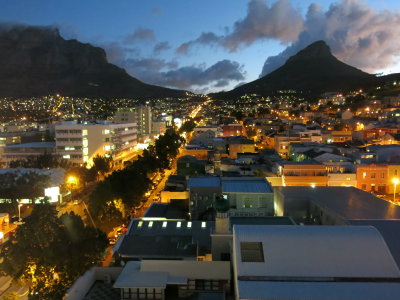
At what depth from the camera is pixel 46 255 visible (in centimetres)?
1416

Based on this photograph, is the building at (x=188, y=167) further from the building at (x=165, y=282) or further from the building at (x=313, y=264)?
the building at (x=313, y=264)

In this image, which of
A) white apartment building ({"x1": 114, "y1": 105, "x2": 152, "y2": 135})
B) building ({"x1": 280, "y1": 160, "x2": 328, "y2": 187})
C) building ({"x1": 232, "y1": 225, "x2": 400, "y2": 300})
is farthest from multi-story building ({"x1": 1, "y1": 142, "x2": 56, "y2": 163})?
building ({"x1": 232, "y1": 225, "x2": 400, "y2": 300})

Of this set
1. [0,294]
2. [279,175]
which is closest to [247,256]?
[0,294]

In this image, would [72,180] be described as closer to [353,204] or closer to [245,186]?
[245,186]

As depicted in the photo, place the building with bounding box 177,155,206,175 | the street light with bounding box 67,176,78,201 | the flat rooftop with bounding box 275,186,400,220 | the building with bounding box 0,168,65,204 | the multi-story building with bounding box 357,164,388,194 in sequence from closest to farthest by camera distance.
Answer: the flat rooftop with bounding box 275,186,400,220 < the multi-story building with bounding box 357,164,388,194 < the building with bounding box 0,168,65,204 < the street light with bounding box 67,176,78,201 < the building with bounding box 177,155,206,175

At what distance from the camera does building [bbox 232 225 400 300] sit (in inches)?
423

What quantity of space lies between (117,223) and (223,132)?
53.1 m

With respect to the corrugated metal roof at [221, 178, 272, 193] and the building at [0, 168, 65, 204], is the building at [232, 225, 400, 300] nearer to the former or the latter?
the corrugated metal roof at [221, 178, 272, 193]

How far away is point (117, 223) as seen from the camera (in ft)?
80.1

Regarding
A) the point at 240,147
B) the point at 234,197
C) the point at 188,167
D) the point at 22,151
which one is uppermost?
the point at 240,147

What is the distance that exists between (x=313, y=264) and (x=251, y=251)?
2036 mm

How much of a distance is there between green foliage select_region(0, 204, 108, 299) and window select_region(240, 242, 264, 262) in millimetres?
6524

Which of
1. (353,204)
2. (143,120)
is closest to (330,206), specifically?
(353,204)

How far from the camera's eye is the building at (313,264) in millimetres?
10734
